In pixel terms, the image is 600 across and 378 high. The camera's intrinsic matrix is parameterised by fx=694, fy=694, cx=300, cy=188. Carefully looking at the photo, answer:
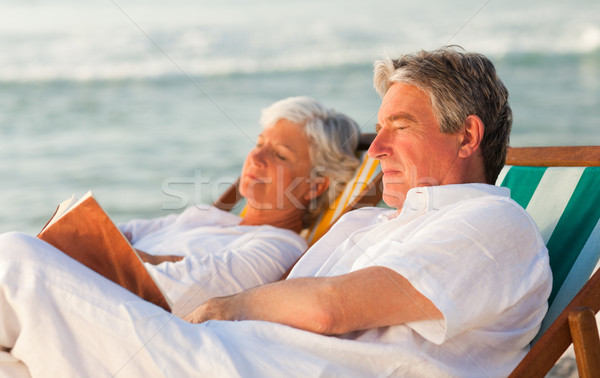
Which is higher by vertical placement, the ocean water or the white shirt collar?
the white shirt collar

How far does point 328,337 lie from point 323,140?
1.87m

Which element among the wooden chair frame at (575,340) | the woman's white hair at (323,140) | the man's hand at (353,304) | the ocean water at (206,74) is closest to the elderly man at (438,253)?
the man's hand at (353,304)

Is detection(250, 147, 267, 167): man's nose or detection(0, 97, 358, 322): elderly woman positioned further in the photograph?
detection(250, 147, 267, 167): man's nose

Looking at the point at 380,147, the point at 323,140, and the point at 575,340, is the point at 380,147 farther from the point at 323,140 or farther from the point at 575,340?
the point at 323,140

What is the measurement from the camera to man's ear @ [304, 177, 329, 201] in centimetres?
359

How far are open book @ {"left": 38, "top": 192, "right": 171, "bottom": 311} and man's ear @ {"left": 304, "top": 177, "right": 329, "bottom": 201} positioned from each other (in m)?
1.79

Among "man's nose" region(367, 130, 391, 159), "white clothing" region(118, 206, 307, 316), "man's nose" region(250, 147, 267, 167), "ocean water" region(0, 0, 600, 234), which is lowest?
"ocean water" region(0, 0, 600, 234)

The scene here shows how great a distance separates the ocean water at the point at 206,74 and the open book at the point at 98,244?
260 inches

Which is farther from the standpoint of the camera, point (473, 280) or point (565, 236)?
point (565, 236)

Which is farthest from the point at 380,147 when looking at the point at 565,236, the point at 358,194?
the point at 358,194

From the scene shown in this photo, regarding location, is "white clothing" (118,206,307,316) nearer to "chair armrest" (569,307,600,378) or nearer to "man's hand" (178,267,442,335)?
"man's hand" (178,267,442,335)

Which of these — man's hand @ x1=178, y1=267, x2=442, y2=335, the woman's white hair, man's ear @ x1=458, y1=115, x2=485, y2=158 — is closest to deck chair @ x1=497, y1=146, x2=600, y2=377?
man's hand @ x1=178, y1=267, x2=442, y2=335

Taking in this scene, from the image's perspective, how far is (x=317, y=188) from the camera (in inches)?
143

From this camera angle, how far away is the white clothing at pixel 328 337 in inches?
64.1
